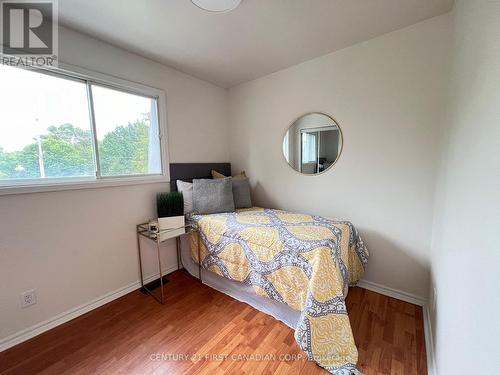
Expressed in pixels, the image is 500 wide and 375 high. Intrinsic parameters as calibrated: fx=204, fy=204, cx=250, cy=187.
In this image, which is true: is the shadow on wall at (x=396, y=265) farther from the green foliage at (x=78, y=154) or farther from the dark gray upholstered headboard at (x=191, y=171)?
the green foliage at (x=78, y=154)

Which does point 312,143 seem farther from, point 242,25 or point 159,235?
point 159,235

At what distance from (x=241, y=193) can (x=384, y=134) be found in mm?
1598

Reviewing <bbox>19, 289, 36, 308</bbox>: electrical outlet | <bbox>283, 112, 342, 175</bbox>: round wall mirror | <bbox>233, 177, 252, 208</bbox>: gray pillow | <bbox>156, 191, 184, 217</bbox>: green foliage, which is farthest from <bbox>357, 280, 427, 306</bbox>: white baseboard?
<bbox>19, 289, 36, 308</bbox>: electrical outlet

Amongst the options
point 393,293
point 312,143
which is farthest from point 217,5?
point 393,293

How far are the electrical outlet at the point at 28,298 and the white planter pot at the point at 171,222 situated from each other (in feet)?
3.12

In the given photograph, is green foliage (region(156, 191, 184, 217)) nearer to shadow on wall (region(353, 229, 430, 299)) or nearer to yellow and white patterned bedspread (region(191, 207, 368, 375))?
yellow and white patterned bedspread (region(191, 207, 368, 375))

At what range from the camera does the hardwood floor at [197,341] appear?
1268 millimetres

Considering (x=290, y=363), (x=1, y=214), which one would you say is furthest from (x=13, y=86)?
(x=290, y=363)

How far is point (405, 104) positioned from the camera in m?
1.71

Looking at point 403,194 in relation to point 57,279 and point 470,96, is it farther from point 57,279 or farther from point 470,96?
point 57,279

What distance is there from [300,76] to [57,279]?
2.93m

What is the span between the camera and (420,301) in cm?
177

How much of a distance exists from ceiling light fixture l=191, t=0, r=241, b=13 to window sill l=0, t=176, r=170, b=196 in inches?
61.0

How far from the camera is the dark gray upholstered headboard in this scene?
2359 mm
